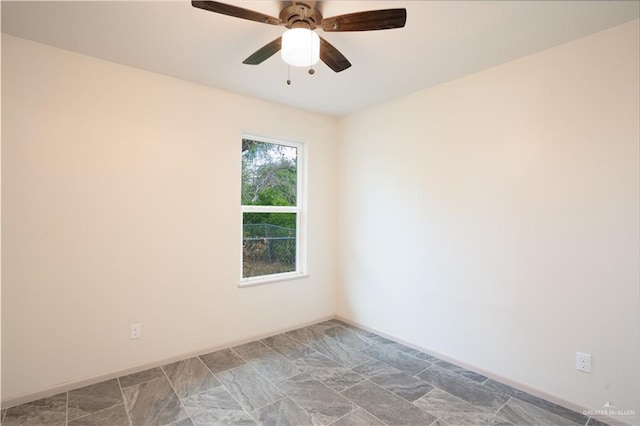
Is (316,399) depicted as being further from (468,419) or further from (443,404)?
(468,419)

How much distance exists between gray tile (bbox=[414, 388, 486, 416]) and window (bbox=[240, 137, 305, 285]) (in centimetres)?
180

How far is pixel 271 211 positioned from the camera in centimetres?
348

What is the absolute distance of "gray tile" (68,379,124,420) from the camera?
206 cm

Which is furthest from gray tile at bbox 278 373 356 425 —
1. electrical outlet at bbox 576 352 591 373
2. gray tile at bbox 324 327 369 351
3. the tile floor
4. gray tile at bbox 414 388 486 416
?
electrical outlet at bbox 576 352 591 373

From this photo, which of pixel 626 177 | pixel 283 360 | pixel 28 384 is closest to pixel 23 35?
pixel 28 384

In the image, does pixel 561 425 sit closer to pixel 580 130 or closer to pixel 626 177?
pixel 626 177

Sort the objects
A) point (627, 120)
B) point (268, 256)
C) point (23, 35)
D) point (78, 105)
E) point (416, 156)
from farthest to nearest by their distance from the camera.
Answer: point (268, 256) < point (416, 156) < point (78, 105) < point (23, 35) < point (627, 120)

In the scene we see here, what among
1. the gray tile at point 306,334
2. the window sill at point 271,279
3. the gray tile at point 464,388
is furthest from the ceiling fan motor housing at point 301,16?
the gray tile at point 306,334

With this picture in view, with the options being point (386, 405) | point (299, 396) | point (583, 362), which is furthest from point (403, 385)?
point (583, 362)

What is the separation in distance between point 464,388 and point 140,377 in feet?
8.17

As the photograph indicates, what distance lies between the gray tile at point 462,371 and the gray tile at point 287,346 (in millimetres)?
1173

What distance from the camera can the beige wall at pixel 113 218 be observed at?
2.14 meters

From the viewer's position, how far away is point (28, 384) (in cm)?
215

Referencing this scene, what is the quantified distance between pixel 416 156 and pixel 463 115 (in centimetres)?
54
